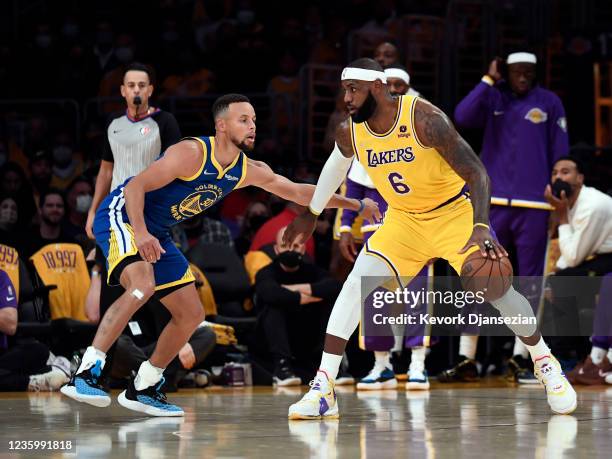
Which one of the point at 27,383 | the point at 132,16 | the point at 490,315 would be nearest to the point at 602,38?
the point at 490,315

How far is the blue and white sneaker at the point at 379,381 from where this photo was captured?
805 centimetres

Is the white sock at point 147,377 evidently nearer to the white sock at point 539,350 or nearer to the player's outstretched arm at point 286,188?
the player's outstretched arm at point 286,188

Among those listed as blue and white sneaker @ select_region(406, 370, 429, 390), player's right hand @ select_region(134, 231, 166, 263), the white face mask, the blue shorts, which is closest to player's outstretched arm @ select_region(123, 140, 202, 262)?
player's right hand @ select_region(134, 231, 166, 263)

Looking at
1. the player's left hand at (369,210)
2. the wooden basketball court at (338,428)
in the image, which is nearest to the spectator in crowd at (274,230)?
the wooden basketball court at (338,428)

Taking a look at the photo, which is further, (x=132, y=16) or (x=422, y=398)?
(x=132, y=16)

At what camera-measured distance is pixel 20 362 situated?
812 centimetres

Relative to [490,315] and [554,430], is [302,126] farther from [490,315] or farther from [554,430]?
[554,430]

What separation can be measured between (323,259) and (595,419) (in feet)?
14.7

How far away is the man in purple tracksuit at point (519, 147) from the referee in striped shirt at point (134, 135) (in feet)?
7.90

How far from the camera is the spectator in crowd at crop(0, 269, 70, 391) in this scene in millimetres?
7980

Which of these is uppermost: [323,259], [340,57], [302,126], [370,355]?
[340,57]

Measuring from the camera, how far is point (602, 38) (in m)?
12.2

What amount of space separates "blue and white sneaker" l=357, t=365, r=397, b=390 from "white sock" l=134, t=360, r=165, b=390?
2.20 meters

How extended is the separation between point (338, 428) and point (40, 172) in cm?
649
